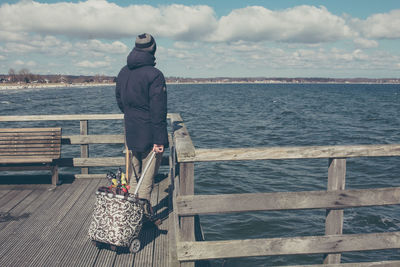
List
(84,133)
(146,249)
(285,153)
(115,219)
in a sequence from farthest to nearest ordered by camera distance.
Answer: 1. (84,133)
2. (146,249)
3. (115,219)
4. (285,153)

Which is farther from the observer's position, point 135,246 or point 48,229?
point 48,229

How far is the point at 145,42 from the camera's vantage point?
3.95 m

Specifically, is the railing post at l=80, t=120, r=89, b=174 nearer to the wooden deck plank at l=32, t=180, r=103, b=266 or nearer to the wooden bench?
the wooden bench

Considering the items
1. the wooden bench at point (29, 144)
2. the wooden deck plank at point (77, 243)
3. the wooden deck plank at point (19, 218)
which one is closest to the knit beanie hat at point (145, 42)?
the wooden deck plank at point (77, 243)

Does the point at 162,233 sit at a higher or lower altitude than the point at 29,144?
lower

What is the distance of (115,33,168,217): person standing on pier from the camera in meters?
3.86

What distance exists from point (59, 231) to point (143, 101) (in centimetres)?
210

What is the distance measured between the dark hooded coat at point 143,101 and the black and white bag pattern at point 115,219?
26.3 inches

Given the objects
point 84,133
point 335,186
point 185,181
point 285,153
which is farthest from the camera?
point 84,133

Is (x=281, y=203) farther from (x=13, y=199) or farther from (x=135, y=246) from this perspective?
(x=13, y=199)

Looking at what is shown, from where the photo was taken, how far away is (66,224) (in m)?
4.72

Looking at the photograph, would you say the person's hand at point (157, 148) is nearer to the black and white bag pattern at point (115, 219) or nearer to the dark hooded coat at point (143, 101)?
the dark hooded coat at point (143, 101)

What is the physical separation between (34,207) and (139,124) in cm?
257

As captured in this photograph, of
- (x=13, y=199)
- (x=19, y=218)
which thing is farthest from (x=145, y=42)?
(x=13, y=199)
